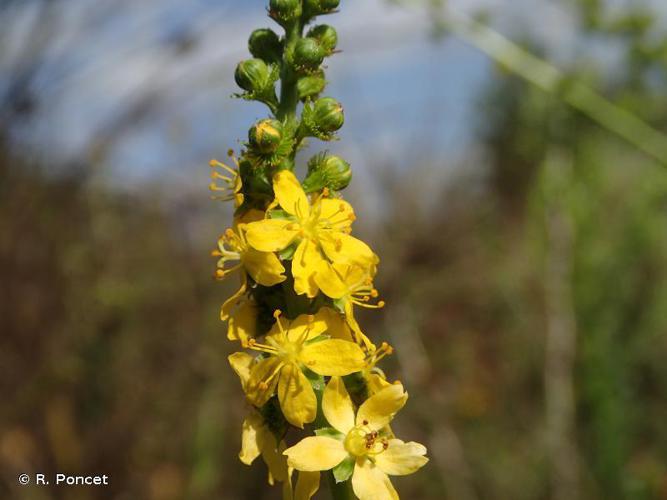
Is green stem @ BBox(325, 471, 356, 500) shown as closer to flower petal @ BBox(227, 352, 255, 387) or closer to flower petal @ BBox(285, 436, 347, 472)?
flower petal @ BBox(285, 436, 347, 472)

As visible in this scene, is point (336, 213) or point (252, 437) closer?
point (252, 437)

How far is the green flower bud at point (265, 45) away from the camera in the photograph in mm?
1647

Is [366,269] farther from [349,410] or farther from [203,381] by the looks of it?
[203,381]

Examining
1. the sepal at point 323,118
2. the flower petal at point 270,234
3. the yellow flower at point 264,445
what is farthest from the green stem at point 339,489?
the sepal at point 323,118

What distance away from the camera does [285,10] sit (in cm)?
157

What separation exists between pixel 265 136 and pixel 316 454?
0.71m

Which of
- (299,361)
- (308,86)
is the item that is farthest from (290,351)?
(308,86)

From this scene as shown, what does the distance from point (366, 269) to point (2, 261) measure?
501cm

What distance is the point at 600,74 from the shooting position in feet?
15.1

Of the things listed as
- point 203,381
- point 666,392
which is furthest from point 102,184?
point 666,392

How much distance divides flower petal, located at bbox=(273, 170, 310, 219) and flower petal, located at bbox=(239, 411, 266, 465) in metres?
0.51

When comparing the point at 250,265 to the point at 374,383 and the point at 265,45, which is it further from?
the point at 265,45

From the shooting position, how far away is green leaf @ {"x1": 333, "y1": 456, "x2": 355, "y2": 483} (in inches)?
56.6

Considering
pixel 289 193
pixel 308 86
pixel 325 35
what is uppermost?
pixel 325 35
